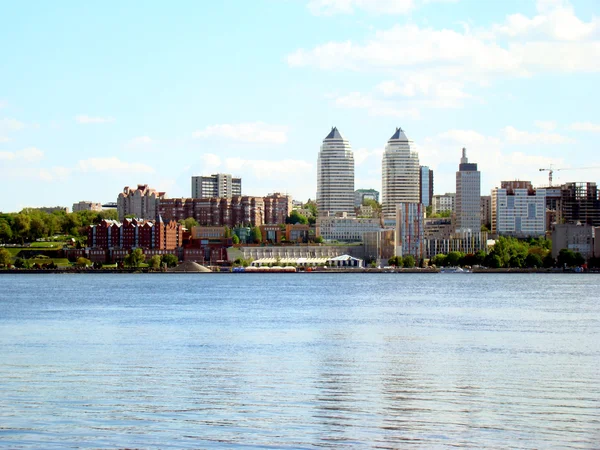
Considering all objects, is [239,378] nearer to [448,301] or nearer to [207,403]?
[207,403]

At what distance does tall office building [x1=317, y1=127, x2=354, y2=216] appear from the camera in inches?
7067

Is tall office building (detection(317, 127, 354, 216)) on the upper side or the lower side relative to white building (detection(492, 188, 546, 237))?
upper

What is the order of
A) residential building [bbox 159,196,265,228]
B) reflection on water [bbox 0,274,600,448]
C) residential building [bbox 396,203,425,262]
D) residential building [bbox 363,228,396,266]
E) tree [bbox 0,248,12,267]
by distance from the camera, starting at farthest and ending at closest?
residential building [bbox 159,196,265,228] < residential building [bbox 363,228,396,266] < residential building [bbox 396,203,425,262] < tree [bbox 0,248,12,267] < reflection on water [bbox 0,274,600,448]

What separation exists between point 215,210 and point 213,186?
30838mm

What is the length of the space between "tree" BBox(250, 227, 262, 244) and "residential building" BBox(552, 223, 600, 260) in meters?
41.8

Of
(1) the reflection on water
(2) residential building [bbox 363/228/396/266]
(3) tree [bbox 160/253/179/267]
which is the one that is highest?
(2) residential building [bbox 363/228/396/266]

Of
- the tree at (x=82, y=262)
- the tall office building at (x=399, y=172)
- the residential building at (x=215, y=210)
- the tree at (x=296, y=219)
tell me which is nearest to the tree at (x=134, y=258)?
the tree at (x=82, y=262)

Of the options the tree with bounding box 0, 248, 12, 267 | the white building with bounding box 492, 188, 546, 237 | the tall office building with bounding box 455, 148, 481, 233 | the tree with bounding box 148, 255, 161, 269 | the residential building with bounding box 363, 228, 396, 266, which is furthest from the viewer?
the white building with bounding box 492, 188, 546, 237

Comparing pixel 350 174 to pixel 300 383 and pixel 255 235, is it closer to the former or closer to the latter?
pixel 255 235

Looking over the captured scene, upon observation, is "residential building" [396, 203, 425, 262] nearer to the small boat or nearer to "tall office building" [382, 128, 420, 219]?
the small boat

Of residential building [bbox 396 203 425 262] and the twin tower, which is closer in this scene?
residential building [bbox 396 203 425 262]

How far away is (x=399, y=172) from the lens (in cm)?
17650

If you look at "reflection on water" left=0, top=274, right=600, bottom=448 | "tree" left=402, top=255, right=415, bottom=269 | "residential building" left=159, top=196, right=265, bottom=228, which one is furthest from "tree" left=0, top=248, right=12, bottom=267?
"reflection on water" left=0, top=274, right=600, bottom=448

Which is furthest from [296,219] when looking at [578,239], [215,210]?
[578,239]
